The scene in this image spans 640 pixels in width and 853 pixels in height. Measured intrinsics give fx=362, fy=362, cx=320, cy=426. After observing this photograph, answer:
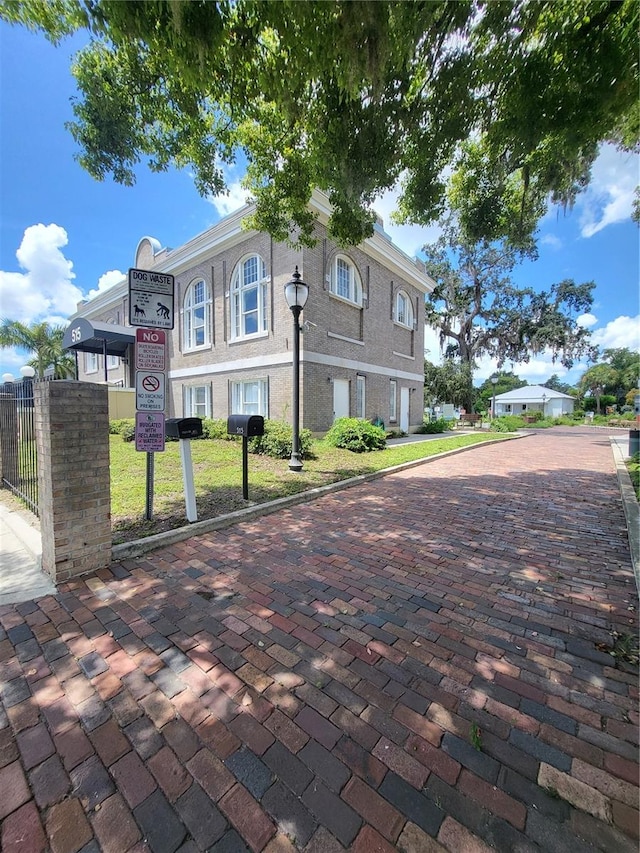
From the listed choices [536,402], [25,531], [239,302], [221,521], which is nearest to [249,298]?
[239,302]

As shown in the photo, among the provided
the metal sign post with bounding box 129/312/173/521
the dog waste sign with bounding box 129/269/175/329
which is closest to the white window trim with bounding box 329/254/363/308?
the dog waste sign with bounding box 129/269/175/329

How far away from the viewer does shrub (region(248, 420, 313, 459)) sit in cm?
962

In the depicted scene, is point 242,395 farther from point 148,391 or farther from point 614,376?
point 614,376

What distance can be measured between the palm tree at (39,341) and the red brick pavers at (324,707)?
95.0 feet

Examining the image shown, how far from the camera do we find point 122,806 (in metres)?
1.51

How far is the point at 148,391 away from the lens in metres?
4.38

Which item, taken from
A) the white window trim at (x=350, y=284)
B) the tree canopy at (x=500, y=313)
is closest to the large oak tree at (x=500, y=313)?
the tree canopy at (x=500, y=313)

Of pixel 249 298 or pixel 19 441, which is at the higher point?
pixel 249 298

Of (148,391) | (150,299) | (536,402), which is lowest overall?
(148,391)

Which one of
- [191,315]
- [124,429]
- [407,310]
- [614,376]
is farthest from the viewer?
[614,376]

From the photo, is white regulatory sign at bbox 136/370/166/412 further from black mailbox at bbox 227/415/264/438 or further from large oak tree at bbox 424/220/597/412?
large oak tree at bbox 424/220/597/412

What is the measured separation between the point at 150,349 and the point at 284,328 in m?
9.10

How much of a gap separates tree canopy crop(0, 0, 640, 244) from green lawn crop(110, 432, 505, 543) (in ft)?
15.4

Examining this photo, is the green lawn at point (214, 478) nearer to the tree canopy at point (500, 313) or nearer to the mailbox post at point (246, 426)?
the mailbox post at point (246, 426)
